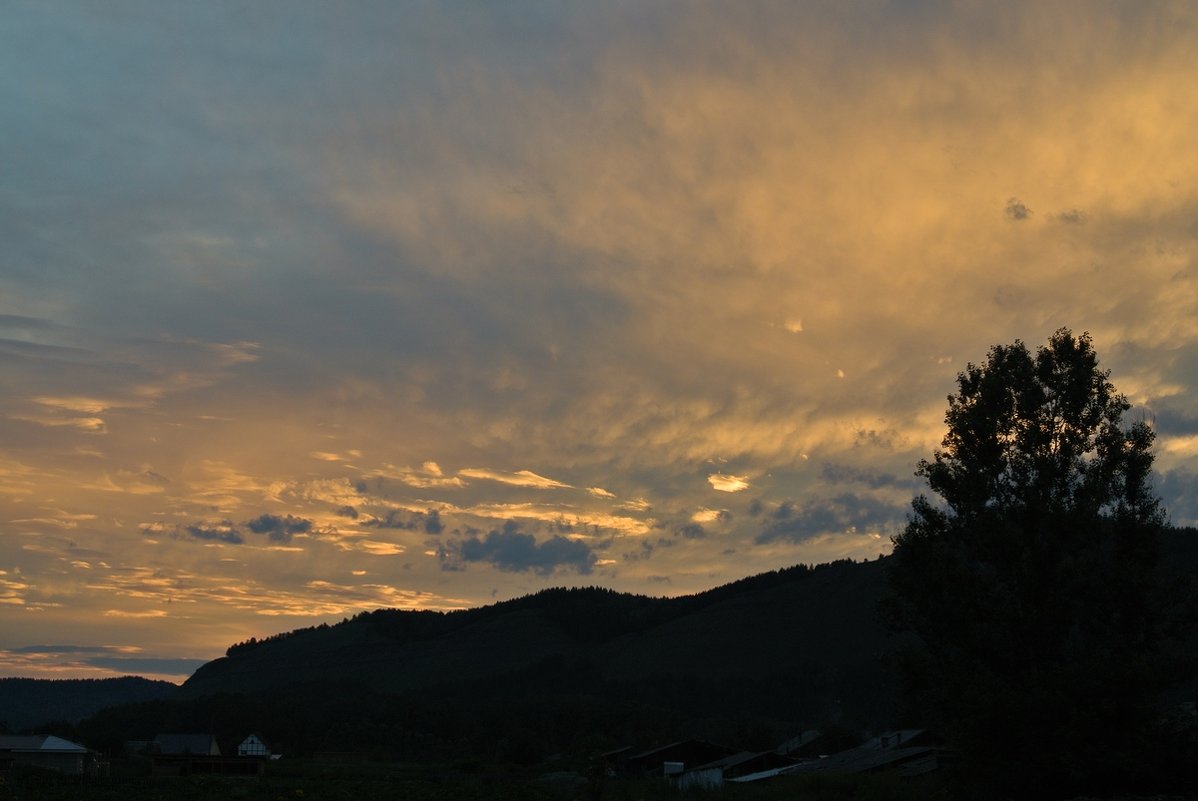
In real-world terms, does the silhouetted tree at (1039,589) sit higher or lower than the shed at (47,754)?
higher

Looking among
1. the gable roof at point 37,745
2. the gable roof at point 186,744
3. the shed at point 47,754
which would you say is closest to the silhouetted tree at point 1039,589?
the shed at point 47,754

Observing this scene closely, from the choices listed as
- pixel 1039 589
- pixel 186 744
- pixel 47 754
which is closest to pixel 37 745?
pixel 47 754

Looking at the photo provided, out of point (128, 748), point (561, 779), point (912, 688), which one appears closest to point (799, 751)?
point (561, 779)

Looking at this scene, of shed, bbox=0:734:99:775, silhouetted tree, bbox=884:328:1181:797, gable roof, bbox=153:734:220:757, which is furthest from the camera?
gable roof, bbox=153:734:220:757

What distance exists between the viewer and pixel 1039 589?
152 ft

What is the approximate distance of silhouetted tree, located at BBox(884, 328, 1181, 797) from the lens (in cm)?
4225

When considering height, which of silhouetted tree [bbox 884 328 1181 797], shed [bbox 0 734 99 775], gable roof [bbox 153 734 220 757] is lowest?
gable roof [bbox 153 734 220 757]

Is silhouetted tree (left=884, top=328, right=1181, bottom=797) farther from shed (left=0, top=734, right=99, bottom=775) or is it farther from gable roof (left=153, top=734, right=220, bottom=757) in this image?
gable roof (left=153, top=734, right=220, bottom=757)

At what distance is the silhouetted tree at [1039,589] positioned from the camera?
42250mm

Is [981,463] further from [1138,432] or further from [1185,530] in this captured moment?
[1185,530]

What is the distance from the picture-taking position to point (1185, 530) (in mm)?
197250

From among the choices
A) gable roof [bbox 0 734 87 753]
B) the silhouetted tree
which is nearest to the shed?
gable roof [bbox 0 734 87 753]

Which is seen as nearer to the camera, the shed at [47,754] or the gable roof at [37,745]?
the shed at [47,754]

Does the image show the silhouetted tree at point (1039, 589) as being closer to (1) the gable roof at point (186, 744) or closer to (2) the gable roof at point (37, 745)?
(2) the gable roof at point (37, 745)
